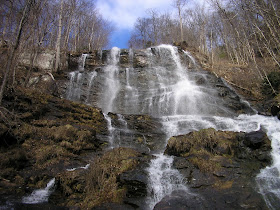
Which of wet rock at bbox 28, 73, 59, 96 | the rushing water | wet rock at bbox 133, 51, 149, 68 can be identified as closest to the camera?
the rushing water

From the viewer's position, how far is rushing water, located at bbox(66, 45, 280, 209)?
19.1 feet

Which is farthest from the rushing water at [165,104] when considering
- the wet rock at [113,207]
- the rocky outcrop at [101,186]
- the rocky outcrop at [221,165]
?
the wet rock at [113,207]

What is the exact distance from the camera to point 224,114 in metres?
13.2

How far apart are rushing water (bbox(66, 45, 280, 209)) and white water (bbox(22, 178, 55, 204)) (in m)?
2.62

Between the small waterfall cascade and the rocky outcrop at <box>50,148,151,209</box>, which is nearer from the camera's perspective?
the rocky outcrop at <box>50,148,151,209</box>

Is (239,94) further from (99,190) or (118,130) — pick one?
(99,190)

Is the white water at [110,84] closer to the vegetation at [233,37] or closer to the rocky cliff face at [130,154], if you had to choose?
the rocky cliff face at [130,154]

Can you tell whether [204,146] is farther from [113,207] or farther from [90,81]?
[90,81]

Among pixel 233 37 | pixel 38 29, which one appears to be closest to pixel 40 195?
pixel 38 29

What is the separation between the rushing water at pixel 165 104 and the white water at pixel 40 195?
8.58 feet

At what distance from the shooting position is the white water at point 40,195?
462 cm

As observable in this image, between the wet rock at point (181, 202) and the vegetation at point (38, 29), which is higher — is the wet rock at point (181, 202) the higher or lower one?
the lower one

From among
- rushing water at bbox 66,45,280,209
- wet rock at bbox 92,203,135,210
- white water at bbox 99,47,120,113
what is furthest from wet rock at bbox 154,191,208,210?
white water at bbox 99,47,120,113

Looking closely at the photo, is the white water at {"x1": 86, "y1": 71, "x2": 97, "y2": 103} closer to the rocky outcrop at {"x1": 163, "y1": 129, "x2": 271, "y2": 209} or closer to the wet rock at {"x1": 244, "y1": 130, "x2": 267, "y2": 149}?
the rocky outcrop at {"x1": 163, "y1": 129, "x2": 271, "y2": 209}
